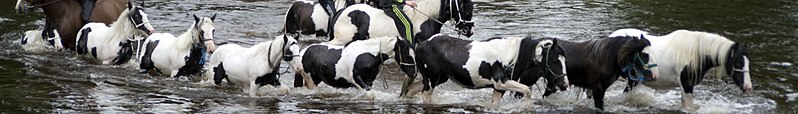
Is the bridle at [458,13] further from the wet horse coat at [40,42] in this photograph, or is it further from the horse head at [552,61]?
the wet horse coat at [40,42]

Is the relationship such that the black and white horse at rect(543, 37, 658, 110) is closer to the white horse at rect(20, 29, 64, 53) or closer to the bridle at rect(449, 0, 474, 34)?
the bridle at rect(449, 0, 474, 34)

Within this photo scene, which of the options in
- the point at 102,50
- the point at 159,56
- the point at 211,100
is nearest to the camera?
the point at 211,100

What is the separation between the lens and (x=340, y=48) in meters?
11.6


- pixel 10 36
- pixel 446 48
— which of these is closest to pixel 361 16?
pixel 446 48

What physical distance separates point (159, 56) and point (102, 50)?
159 cm

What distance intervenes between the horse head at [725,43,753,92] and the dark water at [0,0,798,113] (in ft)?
2.20

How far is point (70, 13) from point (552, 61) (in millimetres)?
7606

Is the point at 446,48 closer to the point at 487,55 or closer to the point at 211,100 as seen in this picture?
the point at 487,55

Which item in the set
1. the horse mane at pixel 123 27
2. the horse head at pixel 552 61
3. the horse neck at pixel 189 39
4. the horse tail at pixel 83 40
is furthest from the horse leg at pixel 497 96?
the horse tail at pixel 83 40

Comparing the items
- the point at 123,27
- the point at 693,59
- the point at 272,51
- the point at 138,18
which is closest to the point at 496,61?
the point at 693,59

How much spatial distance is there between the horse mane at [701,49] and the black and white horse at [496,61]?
1002mm

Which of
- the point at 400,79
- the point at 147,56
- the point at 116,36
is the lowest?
the point at 400,79

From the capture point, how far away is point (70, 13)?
15.6m

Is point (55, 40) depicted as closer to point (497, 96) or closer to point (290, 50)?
point (290, 50)
